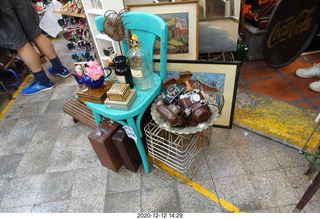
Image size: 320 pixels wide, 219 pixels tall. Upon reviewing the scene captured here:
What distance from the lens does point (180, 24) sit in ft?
6.26

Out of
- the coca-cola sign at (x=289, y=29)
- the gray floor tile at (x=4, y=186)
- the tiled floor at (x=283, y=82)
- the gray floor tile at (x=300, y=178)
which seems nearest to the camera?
the coca-cola sign at (x=289, y=29)

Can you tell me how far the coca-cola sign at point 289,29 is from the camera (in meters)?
1.02

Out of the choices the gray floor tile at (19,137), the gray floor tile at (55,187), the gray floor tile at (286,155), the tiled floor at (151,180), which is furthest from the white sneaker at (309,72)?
the gray floor tile at (19,137)

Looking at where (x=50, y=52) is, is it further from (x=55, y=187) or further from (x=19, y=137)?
(x=55, y=187)

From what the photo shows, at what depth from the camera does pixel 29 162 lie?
7.25ft

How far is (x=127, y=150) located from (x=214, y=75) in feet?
3.43

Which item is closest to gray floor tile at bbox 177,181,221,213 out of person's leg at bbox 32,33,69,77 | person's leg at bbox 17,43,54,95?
person's leg at bbox 17,43,54,95

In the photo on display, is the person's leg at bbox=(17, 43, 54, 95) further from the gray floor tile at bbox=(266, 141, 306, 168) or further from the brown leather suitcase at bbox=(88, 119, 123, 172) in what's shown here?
the gray floor tile at bbox=(266, 141, 306, 168)

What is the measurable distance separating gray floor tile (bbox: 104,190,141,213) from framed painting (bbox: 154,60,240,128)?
3.74ft

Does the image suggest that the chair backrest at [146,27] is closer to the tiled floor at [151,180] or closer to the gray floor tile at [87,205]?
the tiled floor at [151,180]

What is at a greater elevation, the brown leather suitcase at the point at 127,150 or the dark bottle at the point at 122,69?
the dark bottle at the point at 122,69

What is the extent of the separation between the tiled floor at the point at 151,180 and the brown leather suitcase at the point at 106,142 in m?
0.17

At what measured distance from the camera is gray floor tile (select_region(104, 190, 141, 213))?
170 centimetres

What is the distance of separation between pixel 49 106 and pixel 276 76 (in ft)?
10.3
